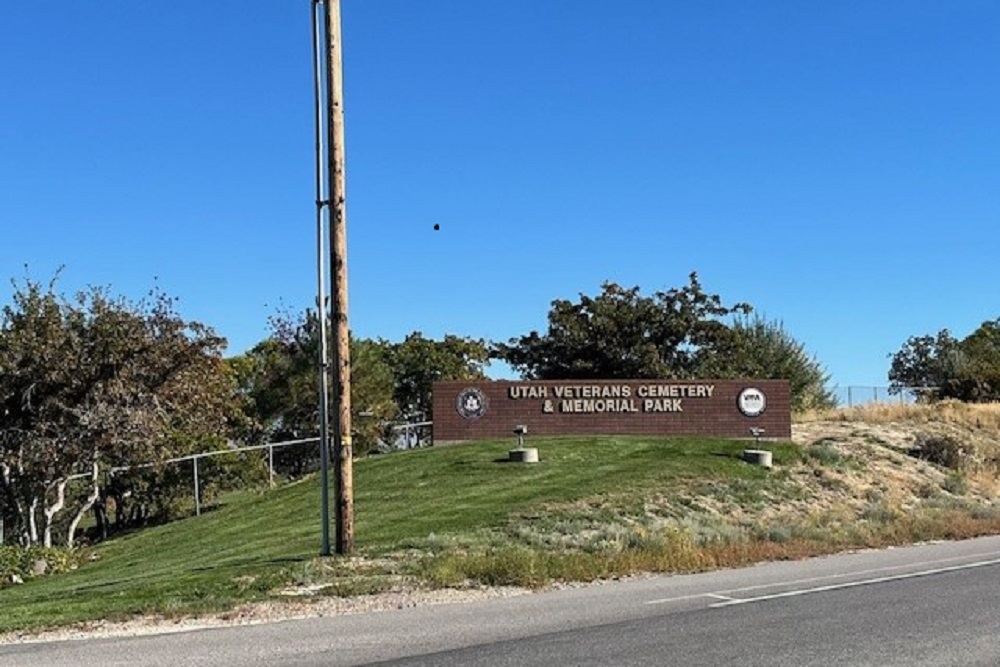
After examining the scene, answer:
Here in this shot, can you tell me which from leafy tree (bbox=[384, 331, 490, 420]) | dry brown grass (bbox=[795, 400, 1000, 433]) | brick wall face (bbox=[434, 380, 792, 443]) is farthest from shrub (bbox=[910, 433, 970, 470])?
leafy tree (bbox=[384, 331, 490, 420])

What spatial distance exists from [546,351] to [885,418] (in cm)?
2165

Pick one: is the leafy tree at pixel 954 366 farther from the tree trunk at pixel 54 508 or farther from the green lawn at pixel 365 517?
the tree trunk at pixel 54 508

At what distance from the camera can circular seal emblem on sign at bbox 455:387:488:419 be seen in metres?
34.6

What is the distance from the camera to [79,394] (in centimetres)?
2714

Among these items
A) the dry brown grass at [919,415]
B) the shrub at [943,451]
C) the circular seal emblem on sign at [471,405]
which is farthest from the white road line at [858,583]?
the dry brown grass at [919,415]

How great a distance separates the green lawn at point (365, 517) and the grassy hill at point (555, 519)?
2.9 inches

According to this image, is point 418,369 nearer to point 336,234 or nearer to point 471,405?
point 471,405

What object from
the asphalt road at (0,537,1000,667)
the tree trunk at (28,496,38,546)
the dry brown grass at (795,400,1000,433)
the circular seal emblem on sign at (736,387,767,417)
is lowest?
the tree trunk at (28,496,38,546)

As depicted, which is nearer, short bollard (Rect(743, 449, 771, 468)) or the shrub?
short bollard (Rect(743, 449, 771, 468))

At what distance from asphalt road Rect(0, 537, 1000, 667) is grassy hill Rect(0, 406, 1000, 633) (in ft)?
6.06

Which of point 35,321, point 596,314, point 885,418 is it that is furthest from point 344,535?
point 596,314

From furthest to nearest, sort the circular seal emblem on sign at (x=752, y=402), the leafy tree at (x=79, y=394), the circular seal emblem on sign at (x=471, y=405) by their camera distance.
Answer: the circular seal emblem on sign at (x=471, y=405), the circular seal emblem on sign at (x=752, y=402), the leafy tree at (x=79, y=394)

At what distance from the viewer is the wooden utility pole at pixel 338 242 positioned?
15.9 metres

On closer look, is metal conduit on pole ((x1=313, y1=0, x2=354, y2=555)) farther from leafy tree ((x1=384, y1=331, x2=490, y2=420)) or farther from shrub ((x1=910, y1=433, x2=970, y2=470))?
leafy tree ((x1=384, y1=331, x2=490, y2=420))
